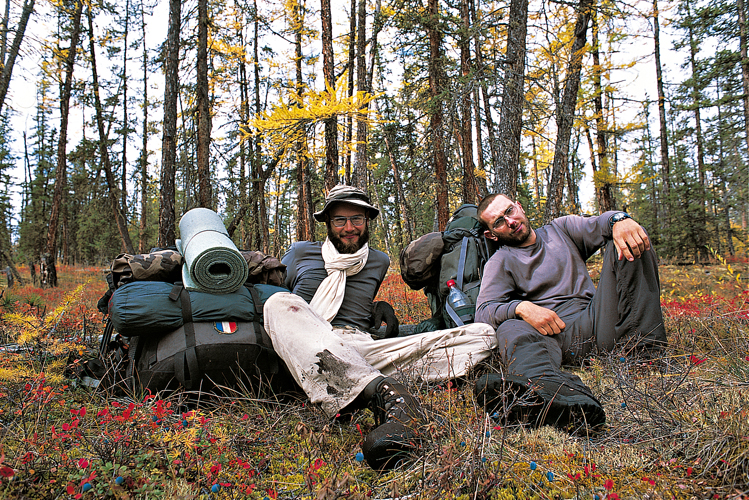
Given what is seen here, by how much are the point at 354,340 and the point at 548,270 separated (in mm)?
1746

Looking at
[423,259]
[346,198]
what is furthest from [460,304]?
[346,198]

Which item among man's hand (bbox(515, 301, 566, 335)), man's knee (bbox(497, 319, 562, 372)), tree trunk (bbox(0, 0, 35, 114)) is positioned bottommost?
man's knee (bbox(497, 319, 562, 372))

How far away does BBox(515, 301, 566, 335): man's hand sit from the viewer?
2.91m

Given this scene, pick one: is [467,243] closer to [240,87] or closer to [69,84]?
[69,84]

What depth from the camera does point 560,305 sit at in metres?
3.34

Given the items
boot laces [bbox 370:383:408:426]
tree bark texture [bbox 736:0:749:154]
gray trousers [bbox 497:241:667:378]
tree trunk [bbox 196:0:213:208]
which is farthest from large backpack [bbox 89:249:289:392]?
tree bark texture [bbox 736:0:749:154]

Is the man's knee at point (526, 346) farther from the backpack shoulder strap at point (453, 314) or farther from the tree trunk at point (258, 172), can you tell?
the tree trunk at point (258, 172)

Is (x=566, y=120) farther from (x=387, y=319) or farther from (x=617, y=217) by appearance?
(x=387, y=319)

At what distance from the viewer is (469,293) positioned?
3.77m

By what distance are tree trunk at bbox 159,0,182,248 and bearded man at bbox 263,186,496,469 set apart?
5.73 m

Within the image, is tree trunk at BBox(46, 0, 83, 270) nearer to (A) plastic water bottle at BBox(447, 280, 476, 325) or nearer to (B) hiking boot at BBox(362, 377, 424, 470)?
(A) plastic water bottle at BBox(447, 280, 476, 325)

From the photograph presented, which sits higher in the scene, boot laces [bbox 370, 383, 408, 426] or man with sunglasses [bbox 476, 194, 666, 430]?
man with sunglasses [bbox 476, 194, 666, 430]

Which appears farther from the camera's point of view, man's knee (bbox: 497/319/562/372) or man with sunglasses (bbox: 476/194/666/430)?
man's knee (bbox: 497/319/562/372)

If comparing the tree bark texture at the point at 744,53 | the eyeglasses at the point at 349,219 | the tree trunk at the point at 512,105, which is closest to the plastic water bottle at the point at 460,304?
the eyeglasses at the point at 349,219
